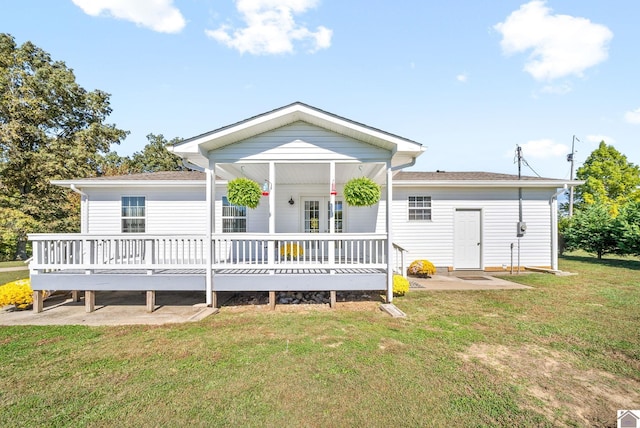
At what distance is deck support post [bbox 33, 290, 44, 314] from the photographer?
545 centimetres

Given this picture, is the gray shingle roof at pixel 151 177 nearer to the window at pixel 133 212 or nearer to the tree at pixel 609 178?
the window at pixel 133 212

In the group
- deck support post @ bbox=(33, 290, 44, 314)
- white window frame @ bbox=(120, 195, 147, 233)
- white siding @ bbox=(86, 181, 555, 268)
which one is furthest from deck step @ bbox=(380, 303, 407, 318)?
white window frame @ bbox=(120, 195, 147, 233)

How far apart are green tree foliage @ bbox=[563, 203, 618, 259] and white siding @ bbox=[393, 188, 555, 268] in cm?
649

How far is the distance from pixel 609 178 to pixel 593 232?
32.5 feet

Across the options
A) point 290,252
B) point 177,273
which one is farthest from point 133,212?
point 290,252

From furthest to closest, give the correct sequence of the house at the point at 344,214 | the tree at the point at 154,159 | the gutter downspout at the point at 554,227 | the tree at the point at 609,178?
the tree at the point at 154,159 → the tree at the point at 609,178 → the gutter downspout at the point at 554,227 → the house at the point at 344,214

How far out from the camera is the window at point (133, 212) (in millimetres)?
9266

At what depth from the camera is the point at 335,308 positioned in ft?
18.5

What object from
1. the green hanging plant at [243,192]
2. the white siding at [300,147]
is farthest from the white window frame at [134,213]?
the green hanging plant at [243,192]

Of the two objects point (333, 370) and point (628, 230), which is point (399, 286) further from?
point (628, 230)

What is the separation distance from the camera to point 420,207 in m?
9.58

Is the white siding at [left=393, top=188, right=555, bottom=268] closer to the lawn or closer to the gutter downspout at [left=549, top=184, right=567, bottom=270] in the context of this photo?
the gutter downspout at [left=549, top=184, right=567, bottom=270]

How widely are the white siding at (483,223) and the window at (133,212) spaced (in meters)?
8.68

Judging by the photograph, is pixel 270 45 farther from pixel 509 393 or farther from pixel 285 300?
pixel 509 393
